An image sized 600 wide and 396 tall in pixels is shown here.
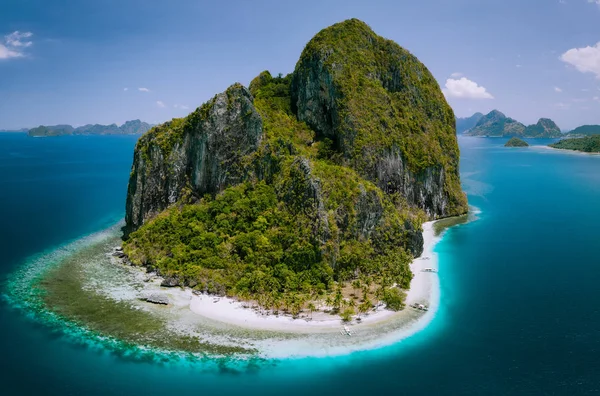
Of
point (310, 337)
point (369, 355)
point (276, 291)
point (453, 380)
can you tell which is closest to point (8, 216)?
point (276, 291)

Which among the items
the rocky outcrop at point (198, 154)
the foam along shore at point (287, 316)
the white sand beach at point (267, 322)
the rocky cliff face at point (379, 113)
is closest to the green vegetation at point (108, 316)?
the white sand beach at point (267, 322)

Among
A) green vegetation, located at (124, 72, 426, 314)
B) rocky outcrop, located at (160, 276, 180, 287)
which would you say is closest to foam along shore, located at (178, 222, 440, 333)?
green vegetation, located at (124, 72, 426, 314)

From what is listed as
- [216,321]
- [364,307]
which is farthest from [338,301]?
[216,321]

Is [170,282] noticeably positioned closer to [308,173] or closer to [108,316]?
[108,316]

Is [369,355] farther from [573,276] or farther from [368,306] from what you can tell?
[573,276]

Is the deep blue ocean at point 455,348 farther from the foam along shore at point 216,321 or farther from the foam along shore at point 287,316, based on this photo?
the foam along shore at point 287,316

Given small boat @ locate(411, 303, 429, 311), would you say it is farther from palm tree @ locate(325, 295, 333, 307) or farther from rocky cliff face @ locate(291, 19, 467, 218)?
rocky cliff face @ locate(291, 19, 467, 218)
